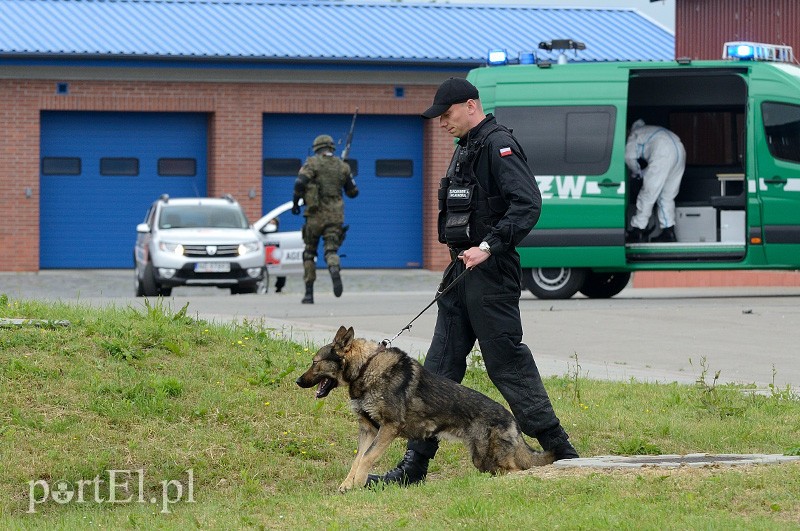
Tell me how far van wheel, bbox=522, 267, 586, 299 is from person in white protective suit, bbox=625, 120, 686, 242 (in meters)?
1.00

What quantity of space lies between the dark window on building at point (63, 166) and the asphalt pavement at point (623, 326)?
11126 millimetres

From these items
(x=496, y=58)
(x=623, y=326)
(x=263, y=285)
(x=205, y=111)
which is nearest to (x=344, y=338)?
(x=623, y=326)

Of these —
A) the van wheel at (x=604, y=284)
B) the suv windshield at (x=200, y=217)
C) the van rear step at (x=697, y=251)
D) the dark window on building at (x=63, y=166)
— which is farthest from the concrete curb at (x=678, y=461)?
the dark window on building at (x=63, y=166)

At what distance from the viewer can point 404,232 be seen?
103 feet

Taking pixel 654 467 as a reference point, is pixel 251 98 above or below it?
above

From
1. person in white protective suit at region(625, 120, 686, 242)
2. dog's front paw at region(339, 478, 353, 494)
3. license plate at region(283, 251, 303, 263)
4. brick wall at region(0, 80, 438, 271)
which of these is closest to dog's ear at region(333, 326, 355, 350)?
dog's front paw at region(339, 478, 353, 494)

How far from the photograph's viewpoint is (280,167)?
30750 millimetres

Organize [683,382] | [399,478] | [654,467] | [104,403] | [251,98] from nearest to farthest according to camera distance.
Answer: [654,467], [399,478], [104,403], [683,382], [251,98]

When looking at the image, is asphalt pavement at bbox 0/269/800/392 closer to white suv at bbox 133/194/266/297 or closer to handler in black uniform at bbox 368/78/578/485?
white suv at bbox 133/194/266/297

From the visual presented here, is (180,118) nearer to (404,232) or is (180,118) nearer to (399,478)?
(404,232)

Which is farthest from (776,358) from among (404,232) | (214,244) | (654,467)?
(404,232)

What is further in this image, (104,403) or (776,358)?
(776,358)

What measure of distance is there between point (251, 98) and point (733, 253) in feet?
46.4

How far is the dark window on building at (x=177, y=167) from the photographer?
30.2 metres
